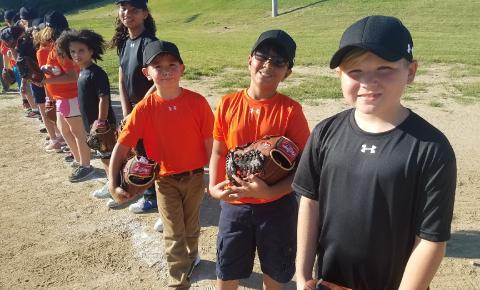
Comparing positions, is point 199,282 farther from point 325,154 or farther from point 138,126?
point 325,154

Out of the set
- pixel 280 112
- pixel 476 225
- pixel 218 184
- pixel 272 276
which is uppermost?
pixel 280 112

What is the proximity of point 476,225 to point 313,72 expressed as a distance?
358 inches

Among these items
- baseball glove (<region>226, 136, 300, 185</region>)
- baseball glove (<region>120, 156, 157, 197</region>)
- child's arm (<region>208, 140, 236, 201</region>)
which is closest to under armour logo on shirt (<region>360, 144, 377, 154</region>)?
baseball glove (<region>226, 136, 300, 185</region>)

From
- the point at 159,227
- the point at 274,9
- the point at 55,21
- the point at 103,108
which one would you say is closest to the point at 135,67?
the point at 103,108

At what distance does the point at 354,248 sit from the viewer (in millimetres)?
2078

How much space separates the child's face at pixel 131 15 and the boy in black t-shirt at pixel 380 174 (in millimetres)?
3185

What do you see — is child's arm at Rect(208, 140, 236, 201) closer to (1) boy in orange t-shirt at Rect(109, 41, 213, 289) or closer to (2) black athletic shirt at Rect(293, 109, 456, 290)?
(1) boy in orange t-shirt at Rect(109, 41, 213, 289)

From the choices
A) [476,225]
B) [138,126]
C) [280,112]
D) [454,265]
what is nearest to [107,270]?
[138,126]

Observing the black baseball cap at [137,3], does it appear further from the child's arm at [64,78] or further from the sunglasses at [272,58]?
the sunglasses at [272,58]

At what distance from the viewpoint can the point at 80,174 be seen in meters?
6.37

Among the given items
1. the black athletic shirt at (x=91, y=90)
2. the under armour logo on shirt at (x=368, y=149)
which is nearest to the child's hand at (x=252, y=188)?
the under armour logo on shirt at (x=368, y=149)

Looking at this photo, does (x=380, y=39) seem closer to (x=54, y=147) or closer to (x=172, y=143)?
(x=172, y=143)

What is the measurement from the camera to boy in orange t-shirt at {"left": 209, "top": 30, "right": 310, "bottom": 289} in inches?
111

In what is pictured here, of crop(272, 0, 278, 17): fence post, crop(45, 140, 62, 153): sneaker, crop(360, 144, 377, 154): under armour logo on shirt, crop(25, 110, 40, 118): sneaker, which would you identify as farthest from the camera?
crop(272, 0, 278, 17): fence post
